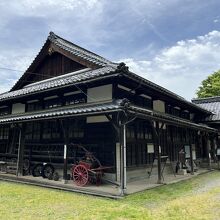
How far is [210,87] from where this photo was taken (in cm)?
3369

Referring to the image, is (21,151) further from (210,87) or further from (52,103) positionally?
(210,87)

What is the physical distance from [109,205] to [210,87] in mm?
30668

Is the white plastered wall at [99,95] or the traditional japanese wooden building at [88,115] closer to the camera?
the traditional japanese wooden building at [88,115]

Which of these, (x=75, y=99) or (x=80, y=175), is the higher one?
(x=75, y=99)

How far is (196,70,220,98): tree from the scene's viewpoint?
1272 inches

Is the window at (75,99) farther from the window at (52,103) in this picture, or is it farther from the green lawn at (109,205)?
the green lawn at (109,205)

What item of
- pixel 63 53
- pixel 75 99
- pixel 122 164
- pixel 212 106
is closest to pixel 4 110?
pixel 63 53

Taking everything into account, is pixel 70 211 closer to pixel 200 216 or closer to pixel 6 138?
pixel 200 216

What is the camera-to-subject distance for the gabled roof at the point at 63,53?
11195 millimetres

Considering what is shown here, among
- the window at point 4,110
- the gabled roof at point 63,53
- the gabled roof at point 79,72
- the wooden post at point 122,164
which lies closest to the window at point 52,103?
the gabled roof at point 79,72

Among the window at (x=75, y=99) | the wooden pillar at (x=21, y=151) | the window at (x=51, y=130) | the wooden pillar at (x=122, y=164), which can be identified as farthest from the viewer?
the window at (x=51, y=130)

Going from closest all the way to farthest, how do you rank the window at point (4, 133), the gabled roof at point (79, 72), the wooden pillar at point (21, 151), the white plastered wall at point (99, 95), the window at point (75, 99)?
the gabled roof at point (79, 72)
the white plastered wall at point (99, 95)
the window at point (75, 99)
the wooden pillar at point (21, 151)
the window at point (4, 133)

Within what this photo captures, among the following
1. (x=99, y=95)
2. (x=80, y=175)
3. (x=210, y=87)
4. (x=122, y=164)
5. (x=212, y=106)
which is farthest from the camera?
(x=210, y=87)

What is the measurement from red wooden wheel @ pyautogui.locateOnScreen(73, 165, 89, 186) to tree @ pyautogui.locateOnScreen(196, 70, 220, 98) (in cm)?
2724
